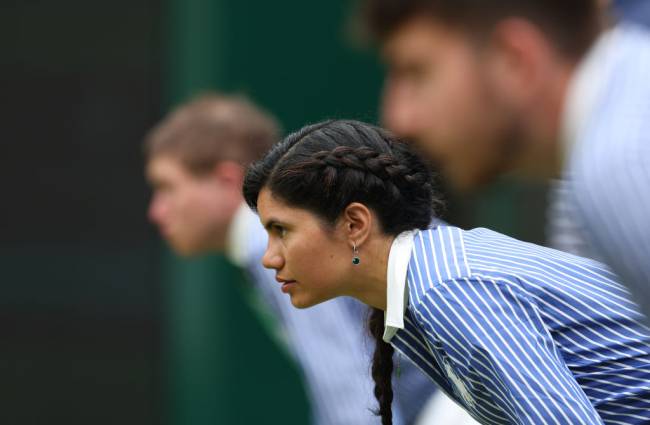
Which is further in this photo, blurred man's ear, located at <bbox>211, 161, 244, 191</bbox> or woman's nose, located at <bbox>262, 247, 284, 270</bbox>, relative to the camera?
blurred man's ear, located at <bbox>211, 161, 244, 191</bbox>

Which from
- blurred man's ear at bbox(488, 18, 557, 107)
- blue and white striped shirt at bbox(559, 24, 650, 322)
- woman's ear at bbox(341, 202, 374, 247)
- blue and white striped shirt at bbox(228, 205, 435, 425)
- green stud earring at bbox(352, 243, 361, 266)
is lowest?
blue and white striped shirt at bbox(228, 205, 435, 425)

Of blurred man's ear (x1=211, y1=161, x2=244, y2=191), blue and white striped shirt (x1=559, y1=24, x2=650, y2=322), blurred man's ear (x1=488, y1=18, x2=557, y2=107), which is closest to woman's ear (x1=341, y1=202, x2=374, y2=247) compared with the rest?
blurred man's ear (x1=488, y1=18, x2=557, y2=107)

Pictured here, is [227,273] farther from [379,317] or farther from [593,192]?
[593,192]

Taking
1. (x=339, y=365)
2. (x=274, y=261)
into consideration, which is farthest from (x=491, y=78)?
(x=339, y=365)

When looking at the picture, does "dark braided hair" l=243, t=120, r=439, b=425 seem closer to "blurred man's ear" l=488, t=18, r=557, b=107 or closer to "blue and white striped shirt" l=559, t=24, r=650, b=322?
"blurred man's ear" l=488, t=18, r=557, b=107

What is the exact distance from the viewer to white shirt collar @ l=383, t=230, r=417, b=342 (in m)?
2.03

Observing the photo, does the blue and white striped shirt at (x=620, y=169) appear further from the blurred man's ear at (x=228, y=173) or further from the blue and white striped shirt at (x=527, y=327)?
the blurred man's ear at (x=228, y=173)

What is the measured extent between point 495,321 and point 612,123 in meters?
0.71

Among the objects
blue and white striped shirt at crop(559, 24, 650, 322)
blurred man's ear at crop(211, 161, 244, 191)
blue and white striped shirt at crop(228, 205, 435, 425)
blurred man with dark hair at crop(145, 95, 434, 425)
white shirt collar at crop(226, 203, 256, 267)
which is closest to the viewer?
blue and white striped shirt at crop(559, 24, 650, 322)

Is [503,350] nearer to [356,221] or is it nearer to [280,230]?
[356,221]

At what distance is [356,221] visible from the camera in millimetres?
1989

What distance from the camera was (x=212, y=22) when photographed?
20.9 feet

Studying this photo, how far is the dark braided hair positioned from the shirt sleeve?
0.50ft

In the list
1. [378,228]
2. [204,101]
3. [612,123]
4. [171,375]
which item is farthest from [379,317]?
[171,375]
